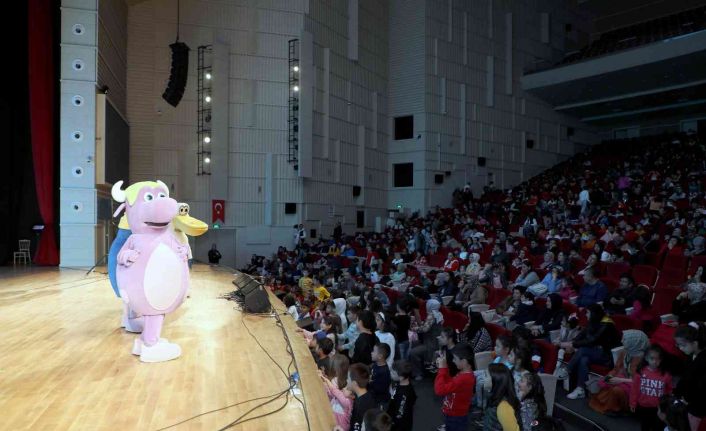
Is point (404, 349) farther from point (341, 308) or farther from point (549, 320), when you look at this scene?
point (549, 320)

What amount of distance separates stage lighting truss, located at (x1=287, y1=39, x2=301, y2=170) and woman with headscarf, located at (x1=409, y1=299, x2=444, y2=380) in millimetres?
10541

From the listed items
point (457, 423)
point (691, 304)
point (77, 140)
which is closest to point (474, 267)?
point (691, 304)

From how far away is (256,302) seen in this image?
262 inches

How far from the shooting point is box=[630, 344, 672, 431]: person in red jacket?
3920 millimetres

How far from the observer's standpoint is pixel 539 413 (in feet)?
10.7

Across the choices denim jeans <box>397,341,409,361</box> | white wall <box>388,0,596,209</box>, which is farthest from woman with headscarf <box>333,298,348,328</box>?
white wall <box>388,0,596,209</box>

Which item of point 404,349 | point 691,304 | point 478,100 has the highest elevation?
point 478,100

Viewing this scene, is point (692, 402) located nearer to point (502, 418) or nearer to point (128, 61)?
point (502, 418)

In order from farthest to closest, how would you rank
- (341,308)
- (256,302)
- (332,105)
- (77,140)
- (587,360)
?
(332,105)
(77,140)
(256,302)
(341,308)
(587,360)

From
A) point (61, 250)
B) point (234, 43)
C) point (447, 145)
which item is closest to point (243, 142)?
point (234, 43)

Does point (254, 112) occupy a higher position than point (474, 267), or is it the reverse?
point (254, 112)

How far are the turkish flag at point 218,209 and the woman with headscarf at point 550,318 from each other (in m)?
11.1

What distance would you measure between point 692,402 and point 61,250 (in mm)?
11315

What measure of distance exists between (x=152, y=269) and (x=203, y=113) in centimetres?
1178
